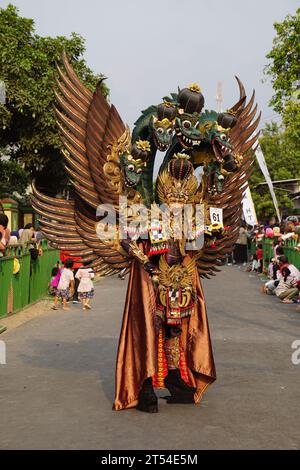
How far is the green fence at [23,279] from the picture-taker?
504 inches

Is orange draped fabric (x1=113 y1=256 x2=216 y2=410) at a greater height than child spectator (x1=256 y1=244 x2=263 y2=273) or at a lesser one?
lesser

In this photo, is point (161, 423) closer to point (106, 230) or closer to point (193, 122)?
point (106, 230)

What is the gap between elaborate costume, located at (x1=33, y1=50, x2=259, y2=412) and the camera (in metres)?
6.46

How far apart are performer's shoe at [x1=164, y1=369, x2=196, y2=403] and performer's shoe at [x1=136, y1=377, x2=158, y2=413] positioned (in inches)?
12.7

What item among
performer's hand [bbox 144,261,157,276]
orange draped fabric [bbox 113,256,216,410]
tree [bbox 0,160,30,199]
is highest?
tree [bbox 0,160,30,199]

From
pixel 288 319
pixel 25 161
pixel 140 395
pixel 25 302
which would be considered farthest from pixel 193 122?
pixel 25 161

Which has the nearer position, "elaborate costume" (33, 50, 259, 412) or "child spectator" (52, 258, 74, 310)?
"elaborate costume" (33, 50, 259, 412)

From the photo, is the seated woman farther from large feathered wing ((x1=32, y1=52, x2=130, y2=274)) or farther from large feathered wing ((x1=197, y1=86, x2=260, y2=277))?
large feathered wing ((x1=32, y1=52, x2=130, y2=274))

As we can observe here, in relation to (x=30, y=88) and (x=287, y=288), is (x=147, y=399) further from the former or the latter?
(x=30, y=88)

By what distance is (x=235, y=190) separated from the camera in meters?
7.43

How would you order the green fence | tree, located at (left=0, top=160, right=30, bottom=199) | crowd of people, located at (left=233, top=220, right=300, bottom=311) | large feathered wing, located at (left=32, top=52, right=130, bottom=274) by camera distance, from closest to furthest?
large feathered wing, located at (left=32, top=52, right=130, bottom=274) → the green fence → crowd of people, located at (left=233, top=220, right=300, bottom=311) → tree, located at (left=0, top=160, right=30, bottom=199)

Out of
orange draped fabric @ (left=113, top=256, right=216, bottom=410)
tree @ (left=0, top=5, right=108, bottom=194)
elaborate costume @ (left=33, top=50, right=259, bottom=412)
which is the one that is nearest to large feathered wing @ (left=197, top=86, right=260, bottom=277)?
elaborate costume @ (left=33, top=50, right=259, bottom=412)

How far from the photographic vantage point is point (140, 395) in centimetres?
645

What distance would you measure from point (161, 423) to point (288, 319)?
310 inches
